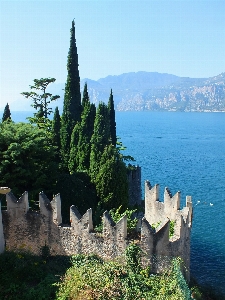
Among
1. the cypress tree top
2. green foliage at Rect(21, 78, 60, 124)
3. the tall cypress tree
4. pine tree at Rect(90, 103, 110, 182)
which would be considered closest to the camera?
pine tree at Rect(90, 103, 110, 182)

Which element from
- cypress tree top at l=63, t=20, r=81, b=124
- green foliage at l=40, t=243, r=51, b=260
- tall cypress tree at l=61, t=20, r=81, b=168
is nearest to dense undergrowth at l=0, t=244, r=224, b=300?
green foliage at l=40, t=243, r=51, b=260

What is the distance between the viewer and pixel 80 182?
26.3 meters

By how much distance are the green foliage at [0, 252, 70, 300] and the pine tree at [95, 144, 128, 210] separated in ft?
28.0

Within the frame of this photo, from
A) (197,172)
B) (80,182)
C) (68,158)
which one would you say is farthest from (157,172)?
(80,182)

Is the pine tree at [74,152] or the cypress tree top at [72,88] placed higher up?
the cypress tree top at [72,88]

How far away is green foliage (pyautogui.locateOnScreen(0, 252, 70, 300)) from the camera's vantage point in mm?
15453

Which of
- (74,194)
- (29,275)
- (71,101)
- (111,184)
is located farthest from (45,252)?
(71,101)

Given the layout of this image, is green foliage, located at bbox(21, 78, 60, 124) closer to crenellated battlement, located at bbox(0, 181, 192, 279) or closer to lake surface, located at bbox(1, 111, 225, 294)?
lake surface, located at bbox(1, 111, 225, 294)

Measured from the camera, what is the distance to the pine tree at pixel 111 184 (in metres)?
26.6

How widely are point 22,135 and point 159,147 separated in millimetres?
66490

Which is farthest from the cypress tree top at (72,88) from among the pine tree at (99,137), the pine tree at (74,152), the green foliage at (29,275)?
the green foliage at (29,275)

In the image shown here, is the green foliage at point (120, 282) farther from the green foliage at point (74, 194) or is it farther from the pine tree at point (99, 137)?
the pine tree at point (99, 137)

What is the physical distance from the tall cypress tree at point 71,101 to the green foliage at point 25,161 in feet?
22.0

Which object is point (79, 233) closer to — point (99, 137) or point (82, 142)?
point (99, 137)
